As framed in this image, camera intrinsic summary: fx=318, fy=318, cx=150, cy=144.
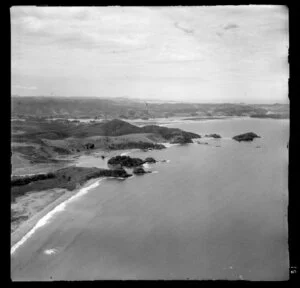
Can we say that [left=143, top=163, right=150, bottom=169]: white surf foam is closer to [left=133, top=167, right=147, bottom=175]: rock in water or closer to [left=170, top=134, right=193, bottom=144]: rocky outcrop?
[left=133, top=167, right=147, bottom=175]: rock in water

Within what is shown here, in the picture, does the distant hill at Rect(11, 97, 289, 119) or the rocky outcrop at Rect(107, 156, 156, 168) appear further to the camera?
the rocky outcrop at Rect(107, 156, 156, 168)

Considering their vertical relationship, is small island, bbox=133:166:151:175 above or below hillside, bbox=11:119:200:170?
below

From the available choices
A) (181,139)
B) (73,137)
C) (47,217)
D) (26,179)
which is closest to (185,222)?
(181,139)

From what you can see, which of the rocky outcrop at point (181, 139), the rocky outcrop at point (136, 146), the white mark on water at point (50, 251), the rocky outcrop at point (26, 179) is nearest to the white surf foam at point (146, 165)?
the rocky outcrop at point (136, 146)

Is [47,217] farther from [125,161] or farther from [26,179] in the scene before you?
[125,161]

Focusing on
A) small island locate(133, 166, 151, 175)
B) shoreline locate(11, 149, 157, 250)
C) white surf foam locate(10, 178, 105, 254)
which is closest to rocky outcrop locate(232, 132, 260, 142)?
small island locate(133, 166, 151, 175)

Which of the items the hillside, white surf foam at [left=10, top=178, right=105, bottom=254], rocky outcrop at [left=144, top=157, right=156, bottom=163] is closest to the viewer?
white surf foam at [left=10, top=178, right=105, bottom=254]

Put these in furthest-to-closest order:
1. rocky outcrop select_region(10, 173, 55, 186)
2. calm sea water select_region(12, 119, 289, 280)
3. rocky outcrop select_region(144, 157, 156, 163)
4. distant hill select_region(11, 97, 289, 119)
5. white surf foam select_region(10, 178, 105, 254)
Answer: rocky outcrop select_region(144, 157, 156, 163)
distant hill select_region(11, 97, 289, 119)
rocky outcrop select_region(10, 173, 55, 186)
white surf foam select_region(10, 178, 105, 254)
calm sea water select_region(12, 119, 289, 280)

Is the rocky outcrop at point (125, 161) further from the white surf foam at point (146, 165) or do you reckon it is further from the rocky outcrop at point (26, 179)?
the rocky outcrop at point (26, 179)

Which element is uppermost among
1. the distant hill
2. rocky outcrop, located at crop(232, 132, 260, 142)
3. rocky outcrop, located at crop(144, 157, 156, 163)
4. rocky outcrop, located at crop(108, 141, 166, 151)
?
the distant hill

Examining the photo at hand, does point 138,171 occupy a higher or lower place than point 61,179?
lower
